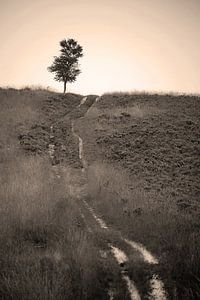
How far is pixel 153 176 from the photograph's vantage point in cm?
1856

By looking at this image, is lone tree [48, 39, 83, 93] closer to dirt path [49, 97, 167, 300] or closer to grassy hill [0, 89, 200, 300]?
grassy hill [0, 89, 200, 300]

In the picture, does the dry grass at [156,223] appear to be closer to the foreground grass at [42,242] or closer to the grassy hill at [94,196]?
the grassy hill at [94,196]

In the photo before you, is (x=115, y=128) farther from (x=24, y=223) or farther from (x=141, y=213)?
(x=24, y=223)

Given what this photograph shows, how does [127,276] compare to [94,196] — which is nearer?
[127,276]

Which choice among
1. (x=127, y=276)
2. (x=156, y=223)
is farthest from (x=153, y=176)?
(x=127, y=276)

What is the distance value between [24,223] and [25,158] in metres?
10.6

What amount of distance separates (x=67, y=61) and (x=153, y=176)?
36817 millimetres

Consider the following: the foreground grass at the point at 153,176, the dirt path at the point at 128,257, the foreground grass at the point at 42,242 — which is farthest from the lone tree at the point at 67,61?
the dirt path at the point at 128,257

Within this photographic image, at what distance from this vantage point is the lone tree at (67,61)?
50.6 metres

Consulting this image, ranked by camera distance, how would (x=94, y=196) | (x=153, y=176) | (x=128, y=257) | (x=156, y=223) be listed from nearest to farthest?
(x=128, y=257)
(x=156, y=223)
(x=94, y=196)
(x=153, y=176)

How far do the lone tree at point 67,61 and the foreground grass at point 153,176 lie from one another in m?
12.7

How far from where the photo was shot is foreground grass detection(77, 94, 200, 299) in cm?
823

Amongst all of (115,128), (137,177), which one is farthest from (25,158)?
(115,128)

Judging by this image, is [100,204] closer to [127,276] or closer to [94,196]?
[94,196]
